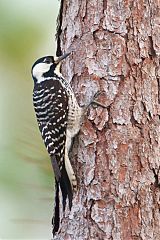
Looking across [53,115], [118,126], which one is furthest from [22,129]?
[118,126]

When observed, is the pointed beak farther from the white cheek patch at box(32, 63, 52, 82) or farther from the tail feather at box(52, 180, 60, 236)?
the tail feather at box(52, 180, 60, 236)

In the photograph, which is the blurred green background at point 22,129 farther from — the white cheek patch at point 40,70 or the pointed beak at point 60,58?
the pointed beak at point 60,58

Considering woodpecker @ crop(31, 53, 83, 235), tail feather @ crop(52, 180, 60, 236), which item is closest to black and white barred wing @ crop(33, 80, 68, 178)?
woodpecker @ crop(31, 53, 83, 235)

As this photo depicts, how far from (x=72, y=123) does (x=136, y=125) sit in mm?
276

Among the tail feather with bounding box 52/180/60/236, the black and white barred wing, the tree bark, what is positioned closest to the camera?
the tree bark

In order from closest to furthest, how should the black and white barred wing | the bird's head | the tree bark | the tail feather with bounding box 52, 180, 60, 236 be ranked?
the tree bark → the black and white barred wing → the tail feather with bounding box 52, 180, 60, 236 → the bird's head

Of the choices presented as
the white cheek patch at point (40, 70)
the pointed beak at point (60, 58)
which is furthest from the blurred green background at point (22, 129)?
the pointed beak at point (60, 58)

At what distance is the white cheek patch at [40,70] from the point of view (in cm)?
308

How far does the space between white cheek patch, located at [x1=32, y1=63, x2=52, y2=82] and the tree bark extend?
20cm

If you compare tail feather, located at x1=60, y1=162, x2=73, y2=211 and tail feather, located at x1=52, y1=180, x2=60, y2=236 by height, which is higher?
tail feather, located at x1=60, y1=162, x2=73, y2=211

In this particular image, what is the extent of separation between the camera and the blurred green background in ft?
9.72

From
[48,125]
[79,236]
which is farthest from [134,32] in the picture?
[79,236]

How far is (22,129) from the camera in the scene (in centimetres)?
296

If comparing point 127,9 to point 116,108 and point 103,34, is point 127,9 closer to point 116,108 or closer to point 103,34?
point 103,34
